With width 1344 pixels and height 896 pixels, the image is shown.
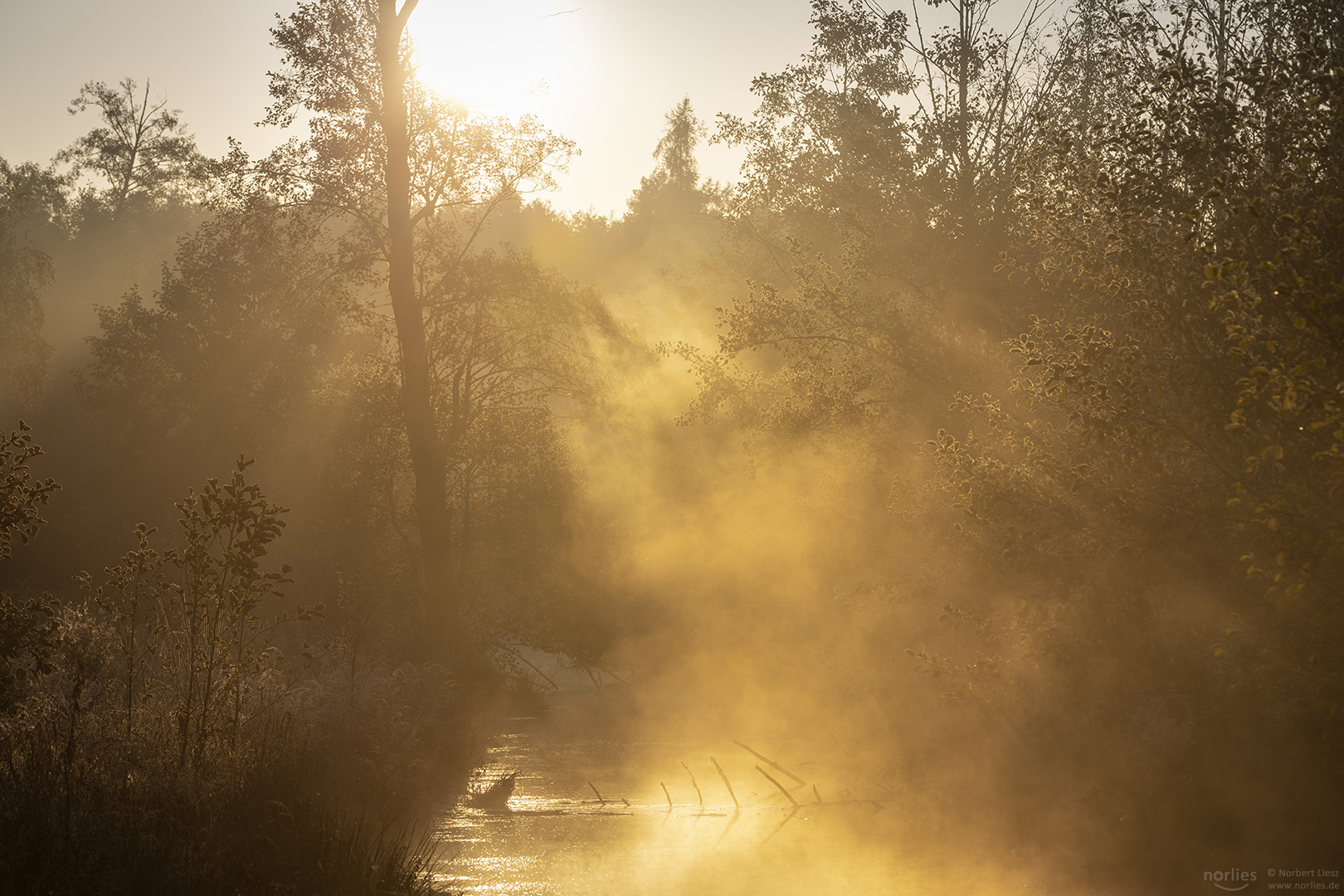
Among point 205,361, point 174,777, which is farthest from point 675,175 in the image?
point 174,777

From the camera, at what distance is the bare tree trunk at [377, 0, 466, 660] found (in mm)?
19625

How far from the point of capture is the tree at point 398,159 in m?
20.4

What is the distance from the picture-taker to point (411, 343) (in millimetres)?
20719

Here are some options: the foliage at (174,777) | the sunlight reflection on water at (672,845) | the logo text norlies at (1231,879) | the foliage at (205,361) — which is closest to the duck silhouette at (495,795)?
the sunlight reflection on water at (672,845)

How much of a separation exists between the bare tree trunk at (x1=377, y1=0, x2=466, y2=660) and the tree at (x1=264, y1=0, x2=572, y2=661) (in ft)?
0.07

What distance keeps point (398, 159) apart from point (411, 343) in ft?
11.4

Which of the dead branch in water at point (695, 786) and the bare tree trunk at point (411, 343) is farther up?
the bare tree trunk at point (411, 343)

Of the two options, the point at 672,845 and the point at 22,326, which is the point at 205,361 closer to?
the point at 22,326

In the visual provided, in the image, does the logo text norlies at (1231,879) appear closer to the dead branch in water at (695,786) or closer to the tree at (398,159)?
the dead branch in water at (695,786)

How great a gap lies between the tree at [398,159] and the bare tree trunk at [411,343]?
2 cm

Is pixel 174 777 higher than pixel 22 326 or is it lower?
lower

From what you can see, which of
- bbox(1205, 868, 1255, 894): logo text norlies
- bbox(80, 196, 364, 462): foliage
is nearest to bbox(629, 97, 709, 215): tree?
bbox(80, 196, 364, 462): foliage

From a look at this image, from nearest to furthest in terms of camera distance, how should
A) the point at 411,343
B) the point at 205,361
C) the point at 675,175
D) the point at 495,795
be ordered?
the point at 495,795 < the point at 411,343 < the point at 205,361 < the point at 675,175

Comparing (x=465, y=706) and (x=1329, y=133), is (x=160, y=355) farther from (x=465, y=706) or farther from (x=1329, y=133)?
(x=1329, y=133)
